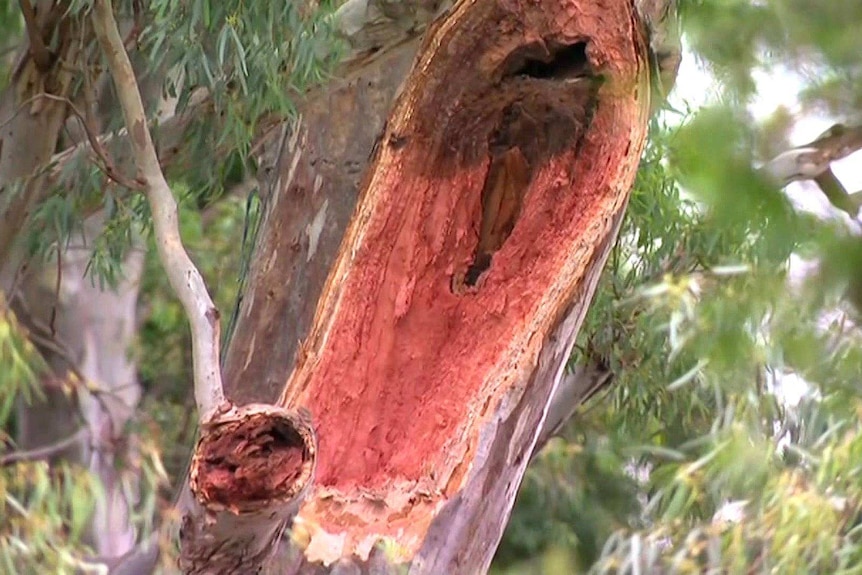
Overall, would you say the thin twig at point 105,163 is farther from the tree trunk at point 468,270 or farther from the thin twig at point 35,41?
the tree trunk at point 468,270

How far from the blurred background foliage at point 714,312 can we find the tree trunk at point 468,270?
167mm

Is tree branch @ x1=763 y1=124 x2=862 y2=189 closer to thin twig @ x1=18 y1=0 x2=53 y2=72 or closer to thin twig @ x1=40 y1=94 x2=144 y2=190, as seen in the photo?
thin twig @ x1=40 y1=94 x2=144 y2=190

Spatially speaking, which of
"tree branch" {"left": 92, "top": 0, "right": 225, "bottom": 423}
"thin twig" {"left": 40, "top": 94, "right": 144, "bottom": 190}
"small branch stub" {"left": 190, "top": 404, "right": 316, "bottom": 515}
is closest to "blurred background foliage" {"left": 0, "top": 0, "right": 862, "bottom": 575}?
"tree branch" {"left": 92, "top": 0, "right": 225, "bottom": 423}

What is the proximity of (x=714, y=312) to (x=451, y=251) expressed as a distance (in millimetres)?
592

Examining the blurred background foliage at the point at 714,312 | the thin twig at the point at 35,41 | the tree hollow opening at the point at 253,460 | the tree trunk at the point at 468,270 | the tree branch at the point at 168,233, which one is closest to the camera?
the blurred background foliage at the point at 714,312

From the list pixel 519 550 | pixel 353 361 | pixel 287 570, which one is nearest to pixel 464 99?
pixel 353 361

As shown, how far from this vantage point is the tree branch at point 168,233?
1.96 metres

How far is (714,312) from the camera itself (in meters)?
2.29

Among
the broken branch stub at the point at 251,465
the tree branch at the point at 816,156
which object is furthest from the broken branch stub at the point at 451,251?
the broken branch stub at the point at 251,465

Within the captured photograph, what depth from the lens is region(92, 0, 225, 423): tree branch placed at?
1963 millimetres

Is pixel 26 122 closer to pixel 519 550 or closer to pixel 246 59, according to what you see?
pixel 246 59

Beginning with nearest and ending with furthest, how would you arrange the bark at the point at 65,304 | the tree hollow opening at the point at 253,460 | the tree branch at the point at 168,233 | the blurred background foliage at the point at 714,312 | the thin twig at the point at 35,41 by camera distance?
the blurred background foliage at the point at 714,312, the tree hollow opening at the point at 253,460, the tree branch at the point at 168,233, the thin twig at the point at 35,41, the bark at the point at 65,304

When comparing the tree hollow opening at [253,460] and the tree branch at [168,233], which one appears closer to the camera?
the tree hollow opening at [253,460]

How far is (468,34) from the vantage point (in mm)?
1815
